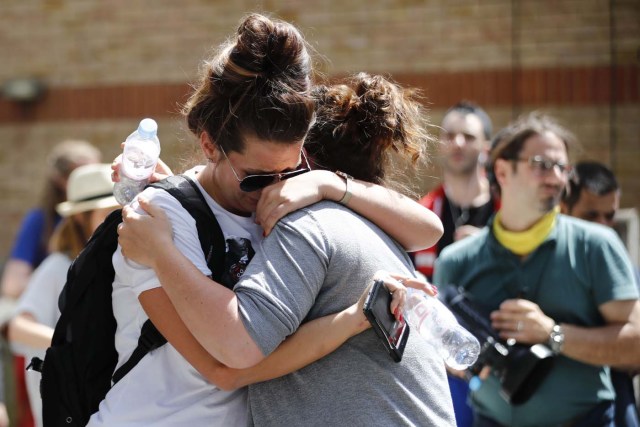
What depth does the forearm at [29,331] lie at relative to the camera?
3.84 metres

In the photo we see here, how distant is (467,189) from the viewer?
5.36m

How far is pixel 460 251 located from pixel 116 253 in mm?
2113

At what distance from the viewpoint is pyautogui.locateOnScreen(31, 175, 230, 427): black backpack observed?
91.8 inches

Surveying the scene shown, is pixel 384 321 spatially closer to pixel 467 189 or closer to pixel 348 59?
pixel 467 189

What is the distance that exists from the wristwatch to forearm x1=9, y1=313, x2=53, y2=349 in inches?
79.8

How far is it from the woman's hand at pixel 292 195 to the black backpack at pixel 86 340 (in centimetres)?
17

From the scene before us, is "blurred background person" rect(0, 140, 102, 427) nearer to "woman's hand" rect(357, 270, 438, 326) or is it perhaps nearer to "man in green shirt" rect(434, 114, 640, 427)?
"man in green shirt" rect(434, 114, 640, 427)

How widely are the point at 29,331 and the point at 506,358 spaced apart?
1.98m

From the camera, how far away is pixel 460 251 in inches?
160

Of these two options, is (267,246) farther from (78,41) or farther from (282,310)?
(78,41)

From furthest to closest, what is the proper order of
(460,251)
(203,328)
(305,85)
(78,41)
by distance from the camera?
(78,41)
(460,251)
(305,85)
(203,328)

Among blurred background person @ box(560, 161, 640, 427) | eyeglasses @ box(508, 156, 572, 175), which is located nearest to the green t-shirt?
eyeglasses @ box(508, 156, 572, 175)

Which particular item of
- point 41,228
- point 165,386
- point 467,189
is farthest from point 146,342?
point 41,228

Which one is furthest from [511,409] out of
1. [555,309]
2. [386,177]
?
[386,177]
